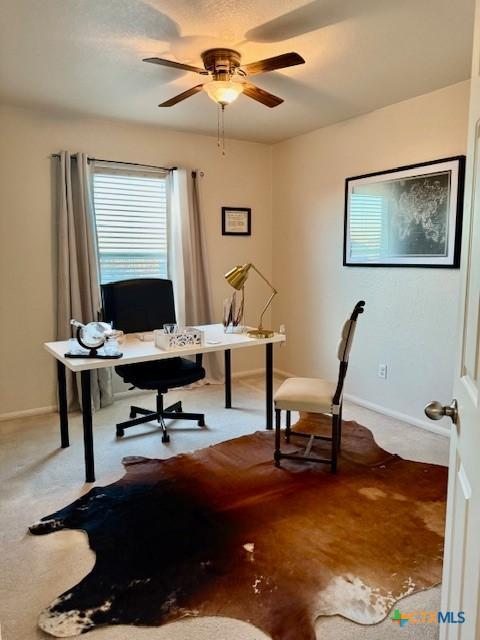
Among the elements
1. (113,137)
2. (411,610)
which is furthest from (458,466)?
(113,137)

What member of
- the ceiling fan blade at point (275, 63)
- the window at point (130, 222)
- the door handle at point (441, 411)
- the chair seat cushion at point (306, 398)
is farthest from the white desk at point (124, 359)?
the door handle at point (441, 411)

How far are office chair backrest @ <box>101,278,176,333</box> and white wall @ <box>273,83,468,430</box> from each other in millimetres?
1516

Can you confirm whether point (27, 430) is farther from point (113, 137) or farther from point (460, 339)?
point (460, 339)

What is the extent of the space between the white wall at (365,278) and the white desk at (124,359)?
991mm

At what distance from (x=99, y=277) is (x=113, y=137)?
1205 mm

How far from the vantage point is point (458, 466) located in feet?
3.70

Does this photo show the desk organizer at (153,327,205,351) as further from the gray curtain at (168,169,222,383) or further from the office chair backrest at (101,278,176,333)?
the gray curtain at (168,169,222,383)

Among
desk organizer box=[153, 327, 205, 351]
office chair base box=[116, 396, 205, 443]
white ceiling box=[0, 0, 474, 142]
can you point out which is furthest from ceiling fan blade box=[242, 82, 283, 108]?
office chair base box=[116, 396, 205, 443]

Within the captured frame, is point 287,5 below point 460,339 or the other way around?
the other way around

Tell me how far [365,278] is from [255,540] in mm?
2405

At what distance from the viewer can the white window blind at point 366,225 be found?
3578 mm

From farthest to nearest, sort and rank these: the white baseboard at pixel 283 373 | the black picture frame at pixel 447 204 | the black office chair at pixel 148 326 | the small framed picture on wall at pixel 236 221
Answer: the white baseboard at pixel 283 373
the small framed picture on wall at pixel 236 221
the black office chair at pixel 148 326
the black picture frame at pixel 447 204

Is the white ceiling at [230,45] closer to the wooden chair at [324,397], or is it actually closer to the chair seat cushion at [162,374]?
the wooden chair at [324,397]

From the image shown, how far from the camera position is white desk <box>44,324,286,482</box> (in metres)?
2.48
